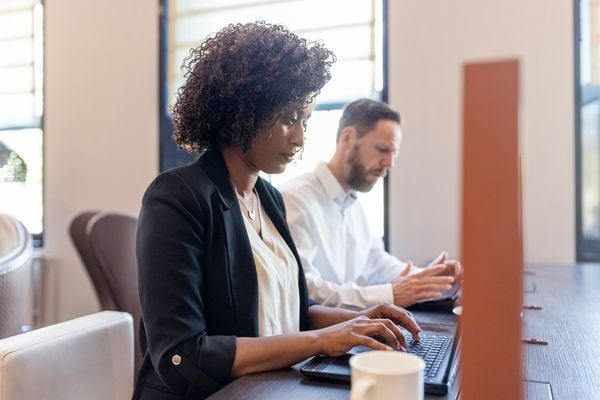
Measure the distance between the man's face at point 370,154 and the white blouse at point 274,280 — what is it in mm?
905

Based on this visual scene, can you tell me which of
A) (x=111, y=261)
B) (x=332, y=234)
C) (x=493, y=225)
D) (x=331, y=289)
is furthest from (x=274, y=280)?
(x=111, y=261)

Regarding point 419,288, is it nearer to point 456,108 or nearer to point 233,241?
point 233,241

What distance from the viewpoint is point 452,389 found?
777mm

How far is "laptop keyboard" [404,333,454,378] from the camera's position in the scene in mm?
836

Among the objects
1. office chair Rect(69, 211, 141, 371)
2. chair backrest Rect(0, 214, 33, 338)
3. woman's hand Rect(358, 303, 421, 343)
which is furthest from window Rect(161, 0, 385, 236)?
woman's hand Rect(358, 303, 421, 343)

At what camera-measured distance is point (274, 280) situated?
110cm

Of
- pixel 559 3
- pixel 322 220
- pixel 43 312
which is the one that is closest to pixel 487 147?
pixel 322 220

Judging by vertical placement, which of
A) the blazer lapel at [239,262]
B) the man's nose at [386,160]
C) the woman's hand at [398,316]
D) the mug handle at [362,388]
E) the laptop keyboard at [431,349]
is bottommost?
the laptop keyboard at [431,349]

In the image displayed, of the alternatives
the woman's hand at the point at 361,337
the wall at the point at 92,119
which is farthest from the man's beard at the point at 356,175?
the wall at the point at 92,119

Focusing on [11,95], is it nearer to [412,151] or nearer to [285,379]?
[412,151]

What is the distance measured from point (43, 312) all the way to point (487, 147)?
3.52 meters

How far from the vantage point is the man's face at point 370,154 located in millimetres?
2078

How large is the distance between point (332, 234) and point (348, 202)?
201 mm

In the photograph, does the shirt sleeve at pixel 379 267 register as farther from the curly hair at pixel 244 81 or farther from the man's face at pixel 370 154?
the curly hair at pixel 244 81
